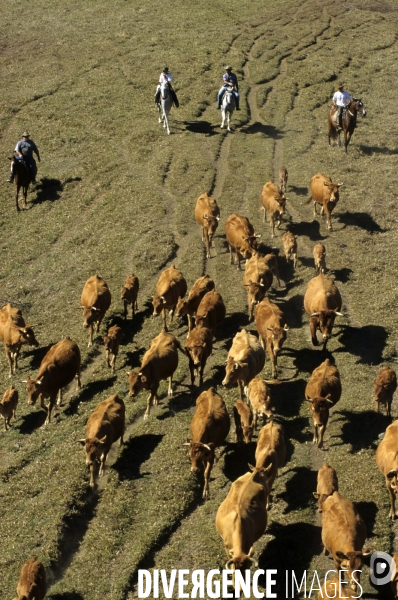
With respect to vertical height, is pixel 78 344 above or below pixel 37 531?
above

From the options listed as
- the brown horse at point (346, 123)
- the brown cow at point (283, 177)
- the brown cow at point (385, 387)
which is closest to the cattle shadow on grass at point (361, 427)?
the brown cow at point (385, 387)

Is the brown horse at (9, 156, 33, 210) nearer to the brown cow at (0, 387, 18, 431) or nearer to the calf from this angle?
the calf

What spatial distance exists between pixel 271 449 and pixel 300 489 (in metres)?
1.27

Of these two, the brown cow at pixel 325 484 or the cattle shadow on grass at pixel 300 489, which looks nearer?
the brown cow at pixel 325 484

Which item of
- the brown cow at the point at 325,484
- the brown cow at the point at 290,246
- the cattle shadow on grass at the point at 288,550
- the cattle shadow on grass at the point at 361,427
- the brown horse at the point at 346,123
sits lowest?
the cattle shadow on grass at the point at 288,550

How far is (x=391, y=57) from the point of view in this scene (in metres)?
49.8

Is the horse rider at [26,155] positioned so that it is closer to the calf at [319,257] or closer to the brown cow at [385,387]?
the calf at [319,257]

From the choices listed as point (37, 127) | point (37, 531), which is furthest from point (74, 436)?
point (37, 127)

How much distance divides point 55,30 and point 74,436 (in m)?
40.6

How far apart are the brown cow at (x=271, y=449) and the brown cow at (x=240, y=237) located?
371 inches

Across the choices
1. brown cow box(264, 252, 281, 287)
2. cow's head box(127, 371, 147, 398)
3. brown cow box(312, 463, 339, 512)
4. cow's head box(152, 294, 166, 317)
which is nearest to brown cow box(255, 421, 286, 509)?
brown cow box(312, 463, 339, 512)

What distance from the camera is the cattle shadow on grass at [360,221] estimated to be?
31.0 m

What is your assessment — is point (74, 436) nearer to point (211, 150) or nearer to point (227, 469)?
point (227, 469)

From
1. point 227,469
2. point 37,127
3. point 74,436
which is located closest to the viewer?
point 227,469
